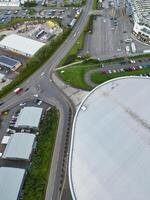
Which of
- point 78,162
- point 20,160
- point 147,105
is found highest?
point 147,105

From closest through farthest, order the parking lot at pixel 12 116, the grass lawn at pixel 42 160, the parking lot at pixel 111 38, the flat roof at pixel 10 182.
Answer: the flat roof at pixel 10 182, the grass lawn at pixel 42 160, the parking lot at pixel 12 116, the parking lot at pixel 111 38

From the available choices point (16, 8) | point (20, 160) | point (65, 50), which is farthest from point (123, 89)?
point (16, 8)

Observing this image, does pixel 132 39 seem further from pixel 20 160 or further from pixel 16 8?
pixel 20 160

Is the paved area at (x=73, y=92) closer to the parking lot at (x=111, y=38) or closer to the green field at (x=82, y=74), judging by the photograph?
the green field at (x=82, y=74)

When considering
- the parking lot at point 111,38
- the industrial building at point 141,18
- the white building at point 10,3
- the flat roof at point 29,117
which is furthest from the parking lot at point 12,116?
the white building at point 10,3

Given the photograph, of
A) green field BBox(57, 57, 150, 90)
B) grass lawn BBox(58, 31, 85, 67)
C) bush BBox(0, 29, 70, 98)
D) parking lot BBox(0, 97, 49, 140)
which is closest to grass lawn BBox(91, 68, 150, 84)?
green field BBox(57, 57, 150, 90)

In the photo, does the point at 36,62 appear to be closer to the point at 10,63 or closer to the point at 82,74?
the point at 10,63
